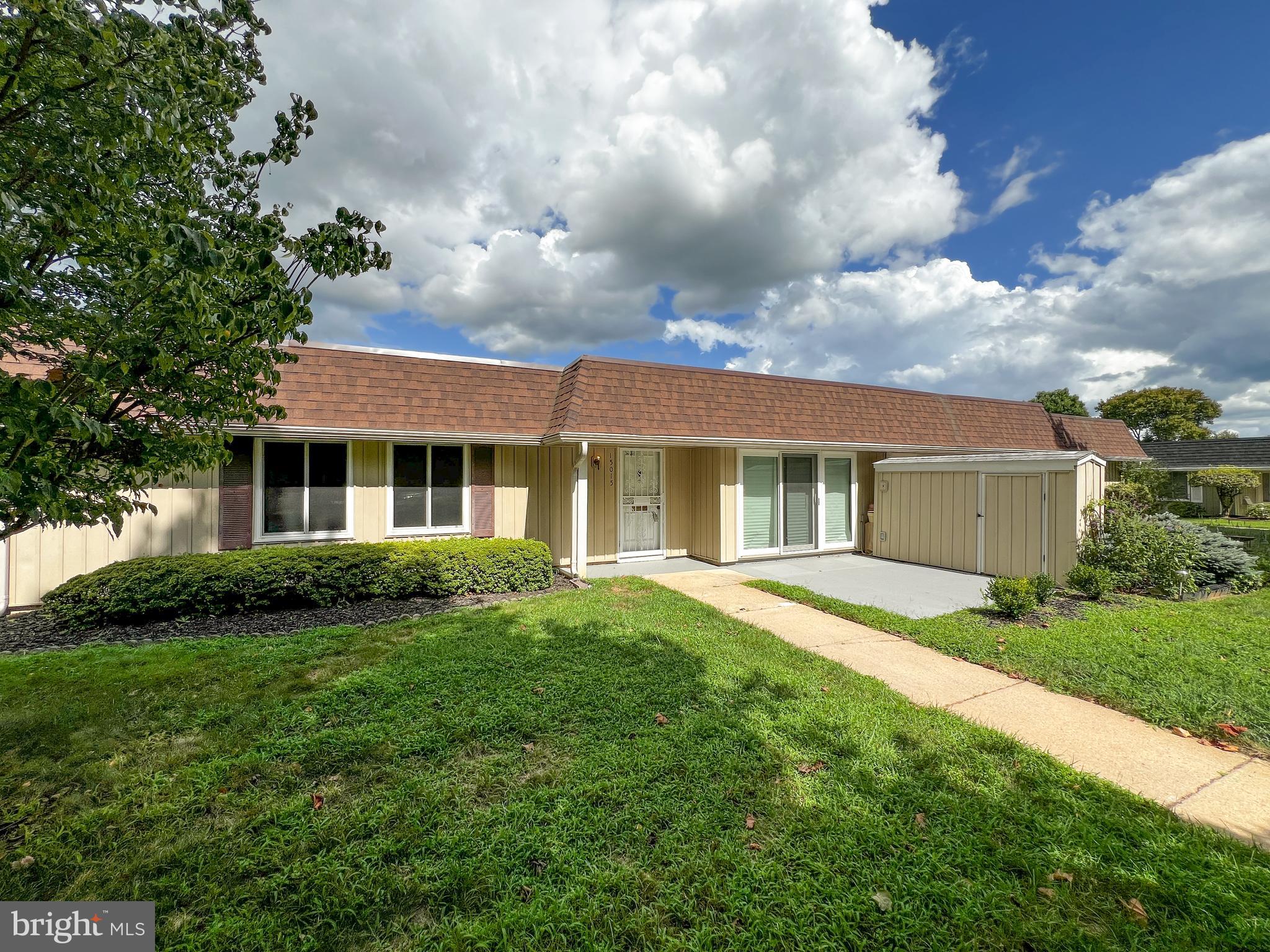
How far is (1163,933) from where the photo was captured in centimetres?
202

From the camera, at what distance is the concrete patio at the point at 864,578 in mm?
→ 7438

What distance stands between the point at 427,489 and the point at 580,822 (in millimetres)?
7570

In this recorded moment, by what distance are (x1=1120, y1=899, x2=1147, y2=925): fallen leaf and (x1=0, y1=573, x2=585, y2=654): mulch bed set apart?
6.72 meters

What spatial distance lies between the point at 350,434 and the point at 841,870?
858 centimetres

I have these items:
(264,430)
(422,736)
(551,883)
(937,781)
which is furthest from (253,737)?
(264,430)

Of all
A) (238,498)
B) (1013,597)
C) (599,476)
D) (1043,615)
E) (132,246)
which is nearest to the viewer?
(132,246)

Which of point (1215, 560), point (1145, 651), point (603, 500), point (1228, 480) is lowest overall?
point (1145, 651)

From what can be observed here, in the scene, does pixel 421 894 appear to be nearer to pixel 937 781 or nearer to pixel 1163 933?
pixel 937 781

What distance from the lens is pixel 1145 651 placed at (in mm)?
5152

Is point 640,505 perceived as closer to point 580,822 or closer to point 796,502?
point 796,502

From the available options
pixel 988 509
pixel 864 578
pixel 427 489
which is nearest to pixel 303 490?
pixel 427 489

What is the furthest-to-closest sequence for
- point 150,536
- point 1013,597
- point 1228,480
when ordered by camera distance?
point 1228,480 < point 150,536 < point 1013,597

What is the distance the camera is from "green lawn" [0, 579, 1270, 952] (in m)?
2.09

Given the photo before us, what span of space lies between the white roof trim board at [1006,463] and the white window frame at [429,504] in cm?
913
